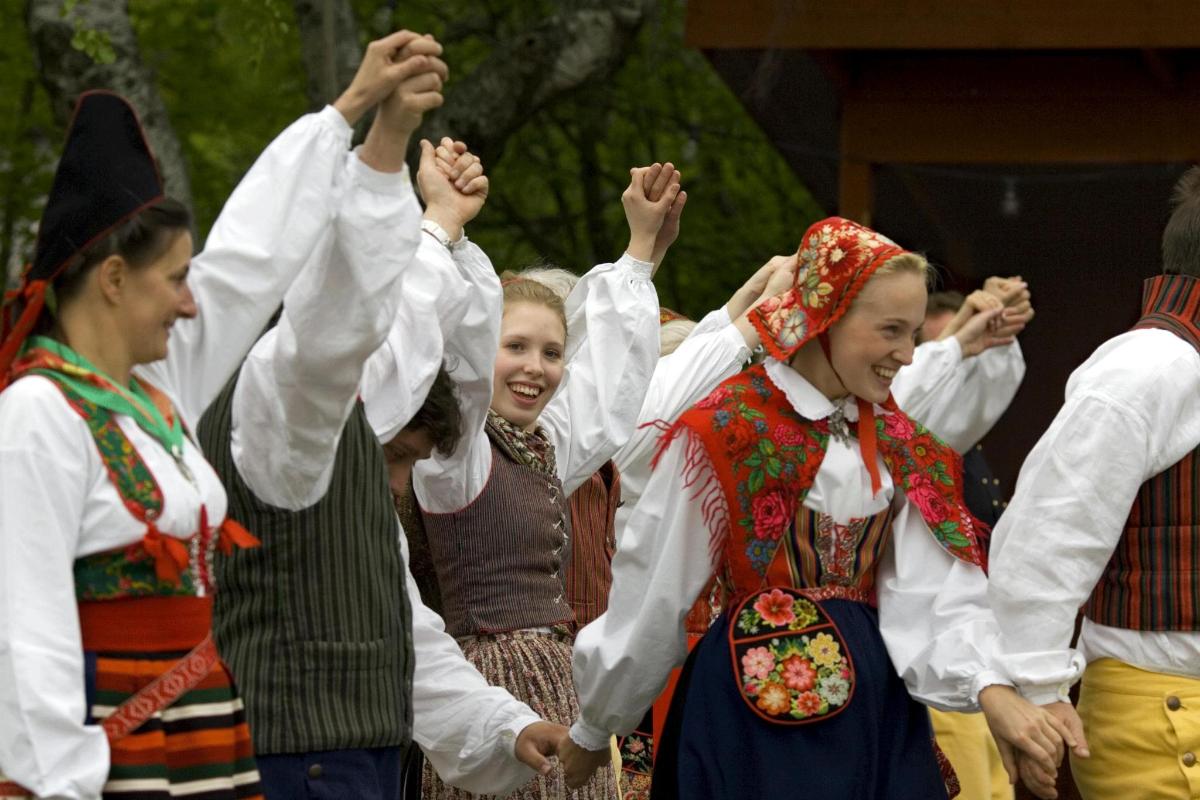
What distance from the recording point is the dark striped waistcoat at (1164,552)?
144 inches

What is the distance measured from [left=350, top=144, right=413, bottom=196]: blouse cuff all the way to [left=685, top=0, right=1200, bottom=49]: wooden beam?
19.1ft

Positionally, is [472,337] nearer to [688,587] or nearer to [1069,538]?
[688,587]

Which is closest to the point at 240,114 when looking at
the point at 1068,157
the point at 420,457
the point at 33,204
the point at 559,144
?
the point at 33,204

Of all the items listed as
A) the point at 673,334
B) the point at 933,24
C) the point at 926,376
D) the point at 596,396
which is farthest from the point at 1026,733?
the point at 933,24

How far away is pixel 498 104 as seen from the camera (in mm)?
9312

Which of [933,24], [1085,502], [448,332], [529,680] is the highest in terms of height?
[933,24]

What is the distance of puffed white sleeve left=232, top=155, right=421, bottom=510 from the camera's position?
2990 millimetres

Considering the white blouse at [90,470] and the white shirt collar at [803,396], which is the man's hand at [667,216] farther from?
the white blouse at [90,470]

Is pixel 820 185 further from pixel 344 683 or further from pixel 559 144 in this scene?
pixel 344 683

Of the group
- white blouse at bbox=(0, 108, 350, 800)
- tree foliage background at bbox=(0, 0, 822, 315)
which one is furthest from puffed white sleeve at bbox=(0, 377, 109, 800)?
tree foliage background at bbox=(0, 0, 822, 315)

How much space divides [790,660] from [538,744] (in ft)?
1.76

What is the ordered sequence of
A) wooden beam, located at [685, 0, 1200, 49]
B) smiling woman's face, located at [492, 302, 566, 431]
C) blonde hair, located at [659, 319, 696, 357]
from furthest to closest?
wooden beam, located at [685, 0, 1200, 49], blonde hair, located at [659, 319, 696, 357], smiling woman's face, located at [492, 302, 566, 431]

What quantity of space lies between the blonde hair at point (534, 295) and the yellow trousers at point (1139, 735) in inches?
58.4

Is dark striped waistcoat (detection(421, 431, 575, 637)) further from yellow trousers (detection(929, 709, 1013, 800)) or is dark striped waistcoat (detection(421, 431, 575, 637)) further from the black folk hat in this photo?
yellow trousers (detection(929, 709, 1013, 800))
